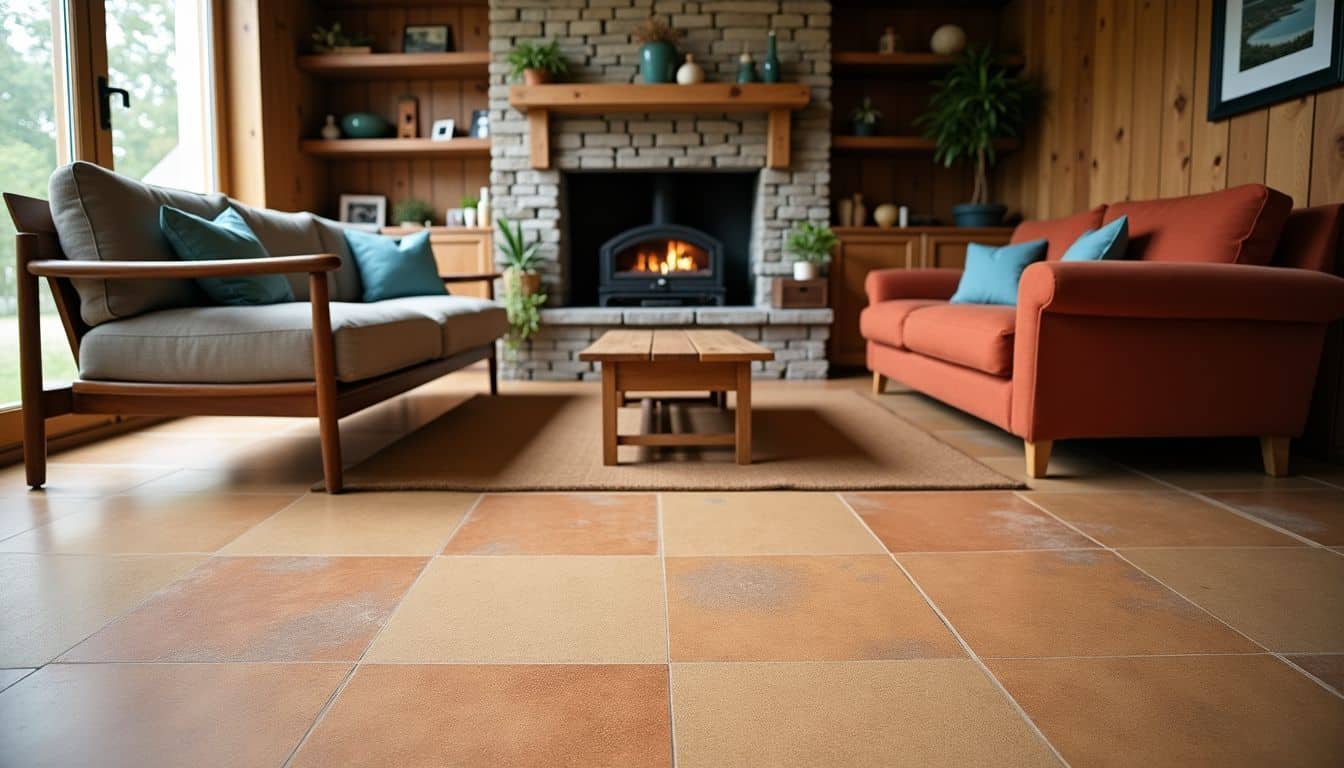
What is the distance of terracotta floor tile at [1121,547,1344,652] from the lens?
1.36 metres

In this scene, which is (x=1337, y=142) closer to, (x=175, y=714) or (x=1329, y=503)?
(x=1329, y=503)

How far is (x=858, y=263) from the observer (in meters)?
5.21

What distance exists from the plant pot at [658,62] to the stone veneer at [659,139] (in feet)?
0.47

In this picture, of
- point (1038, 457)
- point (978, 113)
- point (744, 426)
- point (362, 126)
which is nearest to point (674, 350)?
point (744, 426)

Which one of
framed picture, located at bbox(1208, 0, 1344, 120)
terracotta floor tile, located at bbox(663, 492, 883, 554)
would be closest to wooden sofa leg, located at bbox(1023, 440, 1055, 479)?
terracotta floor tile, located at bbox(663, 492, 883, 554)

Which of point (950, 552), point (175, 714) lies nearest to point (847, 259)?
point (950, 552)

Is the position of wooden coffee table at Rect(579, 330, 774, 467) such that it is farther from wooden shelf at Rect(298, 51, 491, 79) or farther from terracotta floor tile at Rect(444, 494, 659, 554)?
wooden shelf at Rect(298, 51, 491, 79)

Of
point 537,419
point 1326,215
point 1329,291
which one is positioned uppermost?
point 1326,215

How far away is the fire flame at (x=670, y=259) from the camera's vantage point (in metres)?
5.36

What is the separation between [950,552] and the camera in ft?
5.80

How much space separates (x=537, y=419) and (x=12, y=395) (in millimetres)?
1727

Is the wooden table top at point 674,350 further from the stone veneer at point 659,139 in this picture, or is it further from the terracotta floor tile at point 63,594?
the stone veneer at point 659,139

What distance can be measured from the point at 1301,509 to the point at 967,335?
1.00 meters

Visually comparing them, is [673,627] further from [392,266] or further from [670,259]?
[670,259]
